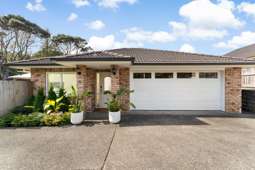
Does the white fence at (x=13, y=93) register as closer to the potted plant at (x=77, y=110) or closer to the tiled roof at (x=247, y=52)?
the potted plant at (x=77, y=110)

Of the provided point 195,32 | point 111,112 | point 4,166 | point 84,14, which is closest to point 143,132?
point 111,112

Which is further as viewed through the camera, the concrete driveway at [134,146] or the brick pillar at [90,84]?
the brick pillar at [90,84]

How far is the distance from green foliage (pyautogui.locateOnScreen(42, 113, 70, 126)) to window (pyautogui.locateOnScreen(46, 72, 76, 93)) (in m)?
3.38

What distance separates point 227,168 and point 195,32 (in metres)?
14.2

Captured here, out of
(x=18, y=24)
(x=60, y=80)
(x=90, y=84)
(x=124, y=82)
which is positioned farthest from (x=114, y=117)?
(x=18, y=24)

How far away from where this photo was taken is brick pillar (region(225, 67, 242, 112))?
1002 cm

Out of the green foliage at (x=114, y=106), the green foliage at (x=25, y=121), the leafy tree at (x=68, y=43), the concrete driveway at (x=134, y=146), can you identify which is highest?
the leafy tree at (x=68, y=43)

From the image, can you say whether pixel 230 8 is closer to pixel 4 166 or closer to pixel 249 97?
pixel 249 97

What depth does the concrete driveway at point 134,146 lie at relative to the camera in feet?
13.3

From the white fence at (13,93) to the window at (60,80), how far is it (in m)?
1.32

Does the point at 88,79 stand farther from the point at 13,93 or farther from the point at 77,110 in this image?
the point at 13,93

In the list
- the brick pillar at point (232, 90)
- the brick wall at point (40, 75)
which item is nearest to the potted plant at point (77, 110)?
the brick wall at point (40, 75)

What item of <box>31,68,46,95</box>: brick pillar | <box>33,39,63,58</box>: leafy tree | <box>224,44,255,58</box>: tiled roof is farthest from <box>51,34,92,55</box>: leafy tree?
<box>224,44,255,58</box>: tiled roof

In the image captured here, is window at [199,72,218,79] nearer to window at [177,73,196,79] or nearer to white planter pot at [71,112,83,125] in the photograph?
window at [177,73,196,79]
